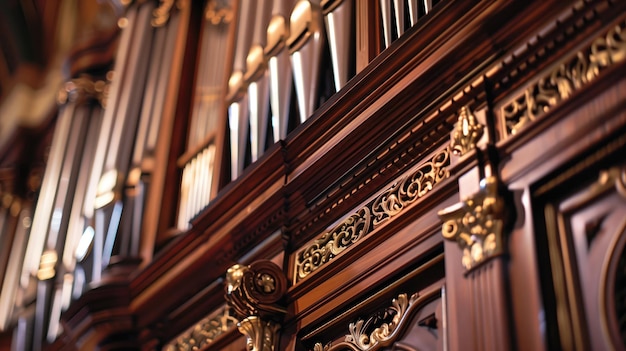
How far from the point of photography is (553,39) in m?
3.01

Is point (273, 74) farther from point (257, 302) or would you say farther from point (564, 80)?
point (564, 80)

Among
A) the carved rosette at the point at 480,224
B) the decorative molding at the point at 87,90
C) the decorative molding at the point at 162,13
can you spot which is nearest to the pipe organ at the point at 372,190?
the carved rosette at the point at 480,224

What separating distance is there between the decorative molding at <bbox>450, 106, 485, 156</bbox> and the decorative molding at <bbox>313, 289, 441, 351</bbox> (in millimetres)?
468

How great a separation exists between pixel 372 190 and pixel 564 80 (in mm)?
947

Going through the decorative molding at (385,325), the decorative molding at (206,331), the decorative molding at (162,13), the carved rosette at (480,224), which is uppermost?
the decorative molding at (162,13)

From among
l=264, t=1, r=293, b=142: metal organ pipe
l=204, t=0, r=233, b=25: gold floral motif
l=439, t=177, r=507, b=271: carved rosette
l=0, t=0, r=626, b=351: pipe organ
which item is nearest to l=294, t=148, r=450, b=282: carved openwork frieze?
l=0, t=0, r=626, b=351: pipe organ

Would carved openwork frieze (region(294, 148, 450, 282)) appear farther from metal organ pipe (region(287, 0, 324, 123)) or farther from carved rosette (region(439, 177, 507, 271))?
metal organ pipe (region(287, 0, 324, 123))

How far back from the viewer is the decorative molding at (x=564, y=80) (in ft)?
9.23

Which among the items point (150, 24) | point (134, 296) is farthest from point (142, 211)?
point (150, 24)

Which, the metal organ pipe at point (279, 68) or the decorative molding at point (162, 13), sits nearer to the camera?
the metal organ pipe at point (279, 68)

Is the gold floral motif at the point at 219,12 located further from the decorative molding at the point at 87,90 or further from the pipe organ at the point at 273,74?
the decorative molding at the point at 87,90

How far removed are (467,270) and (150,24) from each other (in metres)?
4.62

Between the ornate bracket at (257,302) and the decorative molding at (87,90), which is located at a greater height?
the decorative molding at (87,90)

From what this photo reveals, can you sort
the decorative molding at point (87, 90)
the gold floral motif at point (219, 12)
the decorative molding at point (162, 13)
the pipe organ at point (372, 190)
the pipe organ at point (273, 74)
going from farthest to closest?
the decorative molding at point (87, 90) → the decorative molding at point (162, 13) → the gold floral motif at point (219, 12) → the pipe organ at point (273, 74) → the pipe organ at point (372, 190)
